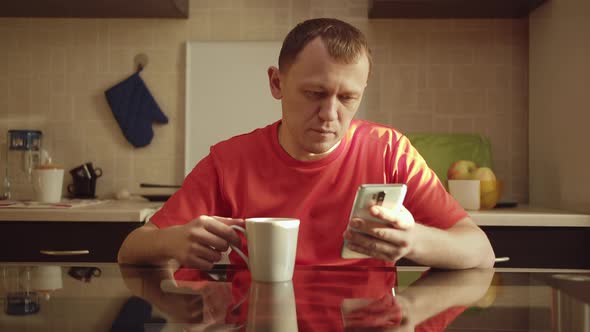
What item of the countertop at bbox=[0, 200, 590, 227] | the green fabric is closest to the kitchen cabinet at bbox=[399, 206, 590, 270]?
the countertop at bbox=[0, 200, 590, 227]

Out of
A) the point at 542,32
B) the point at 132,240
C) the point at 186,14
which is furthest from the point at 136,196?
the point at 542,32

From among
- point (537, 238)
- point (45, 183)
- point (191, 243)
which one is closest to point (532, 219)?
point (537, 238)

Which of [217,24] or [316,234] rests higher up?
[217,24]

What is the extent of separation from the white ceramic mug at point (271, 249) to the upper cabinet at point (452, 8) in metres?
1.57

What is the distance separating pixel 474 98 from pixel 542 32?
0.36m

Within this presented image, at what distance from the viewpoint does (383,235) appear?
87 cm

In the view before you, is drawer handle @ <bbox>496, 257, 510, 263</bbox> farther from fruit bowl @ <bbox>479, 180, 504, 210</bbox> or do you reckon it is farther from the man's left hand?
the man's left hand

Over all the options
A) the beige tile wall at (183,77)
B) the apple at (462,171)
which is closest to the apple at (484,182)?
the apple at (462,171)

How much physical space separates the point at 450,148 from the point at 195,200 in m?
1.39

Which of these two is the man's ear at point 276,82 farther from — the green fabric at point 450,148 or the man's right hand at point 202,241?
the green fabric at point 450,148

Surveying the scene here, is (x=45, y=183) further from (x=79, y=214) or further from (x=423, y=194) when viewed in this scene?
(x=423, y=194)

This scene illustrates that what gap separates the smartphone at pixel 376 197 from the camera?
0.80 metres

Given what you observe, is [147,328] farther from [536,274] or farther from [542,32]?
[542,32]

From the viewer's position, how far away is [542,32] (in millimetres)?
2234
